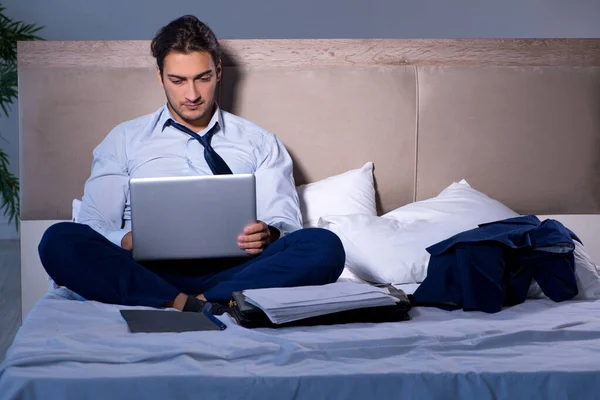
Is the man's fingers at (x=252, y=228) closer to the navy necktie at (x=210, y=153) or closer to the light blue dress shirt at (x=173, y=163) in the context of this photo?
the light blue dress shirt at (x=173, y=163)

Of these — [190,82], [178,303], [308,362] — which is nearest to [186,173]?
[190,82]

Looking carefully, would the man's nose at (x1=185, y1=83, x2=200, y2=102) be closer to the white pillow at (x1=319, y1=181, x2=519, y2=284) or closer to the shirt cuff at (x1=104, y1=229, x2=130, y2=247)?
the shirt cuff at (x1=104, y1=229, x2=130, y2=247)

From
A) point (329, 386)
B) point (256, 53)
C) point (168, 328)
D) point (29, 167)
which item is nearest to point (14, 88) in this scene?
point (29, 167)

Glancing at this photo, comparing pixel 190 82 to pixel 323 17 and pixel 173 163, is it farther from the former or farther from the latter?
pixel 323 17

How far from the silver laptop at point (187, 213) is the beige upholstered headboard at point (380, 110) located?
880 mm

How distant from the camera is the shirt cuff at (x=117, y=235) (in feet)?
7.51

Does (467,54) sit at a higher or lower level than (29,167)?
higher

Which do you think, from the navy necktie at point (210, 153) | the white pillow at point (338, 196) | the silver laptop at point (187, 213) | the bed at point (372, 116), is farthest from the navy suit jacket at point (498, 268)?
the navy necktie at point (210, 153)

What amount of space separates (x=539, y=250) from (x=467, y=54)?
110cm

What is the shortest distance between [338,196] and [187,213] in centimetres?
84

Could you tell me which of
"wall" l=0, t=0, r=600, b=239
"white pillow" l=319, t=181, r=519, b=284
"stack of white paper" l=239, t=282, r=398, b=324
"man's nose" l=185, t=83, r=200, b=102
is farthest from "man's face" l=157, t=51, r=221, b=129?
"wall" l=0, t=0, r=600, b=239

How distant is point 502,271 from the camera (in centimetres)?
199

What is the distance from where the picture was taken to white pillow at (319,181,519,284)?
2.33 m

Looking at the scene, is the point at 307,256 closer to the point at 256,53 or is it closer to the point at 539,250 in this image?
the point at 539,250
